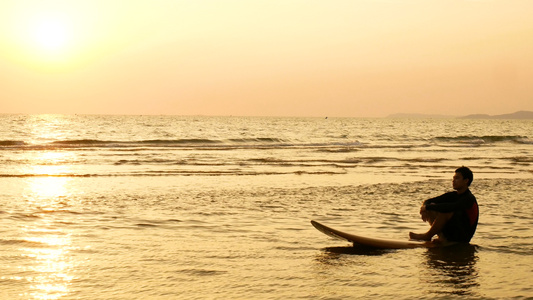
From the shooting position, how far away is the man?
9602 millimetres

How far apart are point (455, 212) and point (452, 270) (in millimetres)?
1525

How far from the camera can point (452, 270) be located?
838cm

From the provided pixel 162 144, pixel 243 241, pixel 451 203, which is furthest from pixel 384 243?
pixel 162 144

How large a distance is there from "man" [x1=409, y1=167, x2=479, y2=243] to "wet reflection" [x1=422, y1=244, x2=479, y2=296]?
226 millimetres

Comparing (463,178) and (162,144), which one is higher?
(463,178)

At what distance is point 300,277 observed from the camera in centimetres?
784

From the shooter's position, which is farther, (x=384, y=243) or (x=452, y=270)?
(x=384, y=243)

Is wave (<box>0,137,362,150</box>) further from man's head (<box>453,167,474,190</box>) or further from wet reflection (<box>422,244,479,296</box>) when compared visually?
wet reflection (<box>422,244,479,296</box>)

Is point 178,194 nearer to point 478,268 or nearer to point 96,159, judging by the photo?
point 478,268

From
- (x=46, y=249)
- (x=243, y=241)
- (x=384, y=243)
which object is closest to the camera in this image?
(x=46, y=249)

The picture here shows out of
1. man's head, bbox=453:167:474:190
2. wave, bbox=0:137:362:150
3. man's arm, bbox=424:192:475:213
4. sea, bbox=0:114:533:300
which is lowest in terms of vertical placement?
sea, bbox=0:114:533:300

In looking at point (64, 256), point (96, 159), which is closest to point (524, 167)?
point (96, 159)

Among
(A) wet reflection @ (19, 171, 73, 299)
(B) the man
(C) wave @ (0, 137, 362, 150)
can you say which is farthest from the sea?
(C) wave @ (0, 137, 362, 150)

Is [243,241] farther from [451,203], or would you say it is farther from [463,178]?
[463,178]
